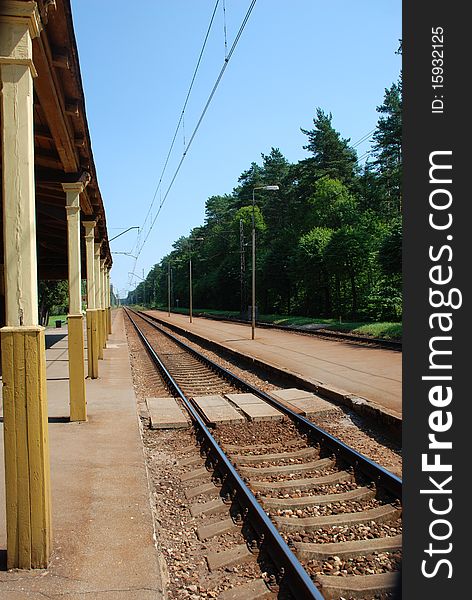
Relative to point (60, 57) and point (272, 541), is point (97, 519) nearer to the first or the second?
point (272, 541)

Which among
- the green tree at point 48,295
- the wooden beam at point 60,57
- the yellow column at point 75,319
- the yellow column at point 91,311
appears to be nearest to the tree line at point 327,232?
the green tree at point 48,295

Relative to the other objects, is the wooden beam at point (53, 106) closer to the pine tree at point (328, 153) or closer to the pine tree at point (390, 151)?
the pine tree at point (390, 151)

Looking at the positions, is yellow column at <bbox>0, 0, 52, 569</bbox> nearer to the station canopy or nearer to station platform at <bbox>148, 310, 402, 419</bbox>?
the station canopy

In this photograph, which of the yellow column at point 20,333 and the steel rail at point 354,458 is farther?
the steel rail at point 354,458

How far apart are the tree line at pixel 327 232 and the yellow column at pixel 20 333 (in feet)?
78.3

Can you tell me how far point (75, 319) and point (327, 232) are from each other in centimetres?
3664

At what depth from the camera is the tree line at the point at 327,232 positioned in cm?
3925

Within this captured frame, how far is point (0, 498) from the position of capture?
5.43 m

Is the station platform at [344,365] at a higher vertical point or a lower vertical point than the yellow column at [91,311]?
lower

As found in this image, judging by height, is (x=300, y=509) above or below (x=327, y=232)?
below

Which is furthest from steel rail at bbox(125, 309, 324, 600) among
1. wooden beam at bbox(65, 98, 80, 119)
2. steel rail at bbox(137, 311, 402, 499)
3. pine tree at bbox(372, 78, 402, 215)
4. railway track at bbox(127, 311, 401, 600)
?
pine tree at bbox(372, 78, 402, 215)

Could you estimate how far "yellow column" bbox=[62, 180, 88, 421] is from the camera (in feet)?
28.8

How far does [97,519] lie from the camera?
492 cm

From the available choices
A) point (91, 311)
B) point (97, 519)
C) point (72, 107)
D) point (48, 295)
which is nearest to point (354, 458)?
point (97, 519)
